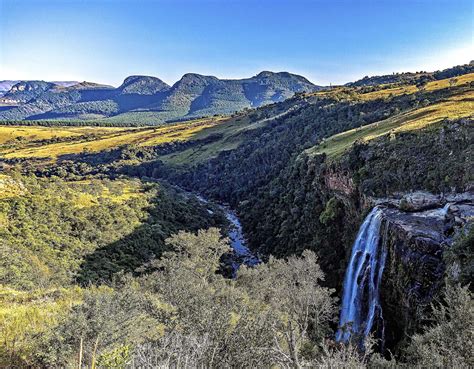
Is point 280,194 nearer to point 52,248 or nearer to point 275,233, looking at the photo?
point 275,233

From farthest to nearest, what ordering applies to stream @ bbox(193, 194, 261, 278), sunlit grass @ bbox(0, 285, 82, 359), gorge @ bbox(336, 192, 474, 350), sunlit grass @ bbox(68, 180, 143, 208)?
sunlit grass @ bbox(68, 180, 143, 208) → stream @ bbox(193, 194, 261, 278) → gorge @ bbox(336, 192, 474, 350) → sunlit grass @ bbox(0, 285, 82, 359)

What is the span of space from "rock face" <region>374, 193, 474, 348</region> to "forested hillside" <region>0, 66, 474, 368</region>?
132mm

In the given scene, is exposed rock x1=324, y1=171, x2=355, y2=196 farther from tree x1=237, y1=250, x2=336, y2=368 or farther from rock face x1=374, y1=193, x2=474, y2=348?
rock face x1=374, y1=193, x2=474, y2=348

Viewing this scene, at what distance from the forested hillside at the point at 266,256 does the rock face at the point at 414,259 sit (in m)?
0.13

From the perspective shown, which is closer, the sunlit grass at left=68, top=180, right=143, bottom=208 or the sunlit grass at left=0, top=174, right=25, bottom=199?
the sunlit grass at left=0, top=174, right=25, bottom=199

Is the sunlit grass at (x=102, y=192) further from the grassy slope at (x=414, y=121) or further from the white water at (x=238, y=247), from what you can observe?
the grassy slope at (x=414, y=121)

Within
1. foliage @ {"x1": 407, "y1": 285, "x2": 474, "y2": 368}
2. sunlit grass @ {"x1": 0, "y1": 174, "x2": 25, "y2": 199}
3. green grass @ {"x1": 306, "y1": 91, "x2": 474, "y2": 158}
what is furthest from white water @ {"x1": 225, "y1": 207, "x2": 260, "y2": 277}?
foliage @ {"x1": 407, "y1": 285, "x2": 474, "y2": 368}

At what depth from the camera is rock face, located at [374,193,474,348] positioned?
2236 centimetres

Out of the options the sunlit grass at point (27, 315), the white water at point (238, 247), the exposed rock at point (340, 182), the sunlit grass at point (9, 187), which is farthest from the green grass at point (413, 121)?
the sunlit grass at point (9, 187)

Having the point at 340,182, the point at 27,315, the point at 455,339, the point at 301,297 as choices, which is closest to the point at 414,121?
the point at 340,182

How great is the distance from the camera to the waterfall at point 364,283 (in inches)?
1072

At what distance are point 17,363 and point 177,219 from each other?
52.3 meters

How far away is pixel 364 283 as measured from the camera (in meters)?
28.8

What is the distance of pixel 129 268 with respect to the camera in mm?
43594
